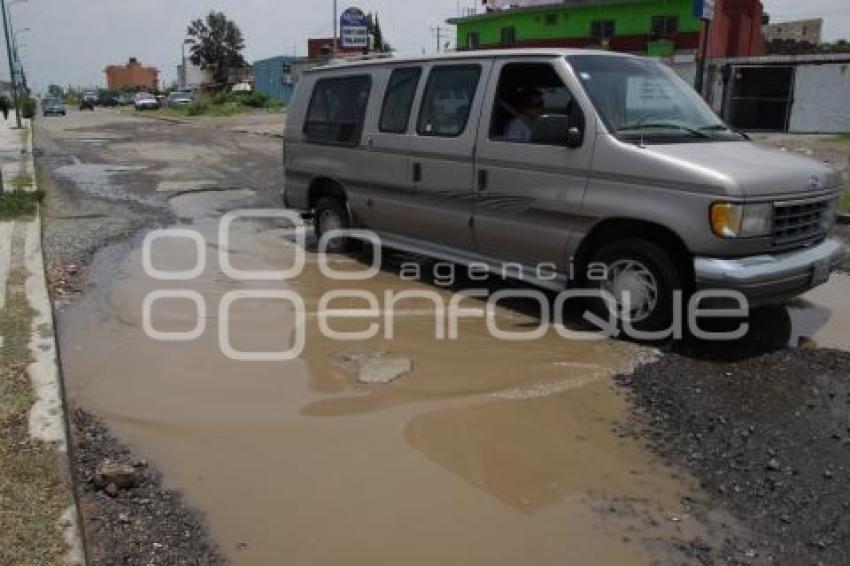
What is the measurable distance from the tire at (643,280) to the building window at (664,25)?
3782 cm

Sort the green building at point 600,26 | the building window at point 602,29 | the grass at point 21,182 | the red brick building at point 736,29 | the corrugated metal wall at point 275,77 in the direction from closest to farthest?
the grass at point 21,182 → the green building at point 600,26 → the red brick building at point 736,29 → the building window at point 602,29 → the corrugated metal wall at point 275,77

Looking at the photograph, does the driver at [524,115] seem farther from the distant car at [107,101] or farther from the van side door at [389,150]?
the distant car at [107,101]

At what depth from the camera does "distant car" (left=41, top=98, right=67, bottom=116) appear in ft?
200

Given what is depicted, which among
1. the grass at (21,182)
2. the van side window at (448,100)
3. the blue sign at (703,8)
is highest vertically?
the blue sign at (703,8)

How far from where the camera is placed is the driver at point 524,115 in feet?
20.7

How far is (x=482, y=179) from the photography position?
260 inches

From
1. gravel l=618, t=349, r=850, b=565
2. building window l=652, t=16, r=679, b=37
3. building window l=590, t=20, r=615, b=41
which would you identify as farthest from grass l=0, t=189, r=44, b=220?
building window l=590, t=20, r=615, b=41

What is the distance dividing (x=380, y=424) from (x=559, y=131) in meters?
2.62

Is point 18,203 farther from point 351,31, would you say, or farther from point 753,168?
point 351,31

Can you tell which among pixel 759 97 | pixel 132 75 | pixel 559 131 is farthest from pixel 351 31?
pixel 132 75

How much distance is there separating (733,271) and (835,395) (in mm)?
952

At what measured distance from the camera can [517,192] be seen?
249 inches

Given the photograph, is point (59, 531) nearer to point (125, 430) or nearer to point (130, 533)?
point (130, 533)

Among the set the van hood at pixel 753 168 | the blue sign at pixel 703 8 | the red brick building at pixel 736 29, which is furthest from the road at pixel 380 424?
the red brick building at pixel 736 29
